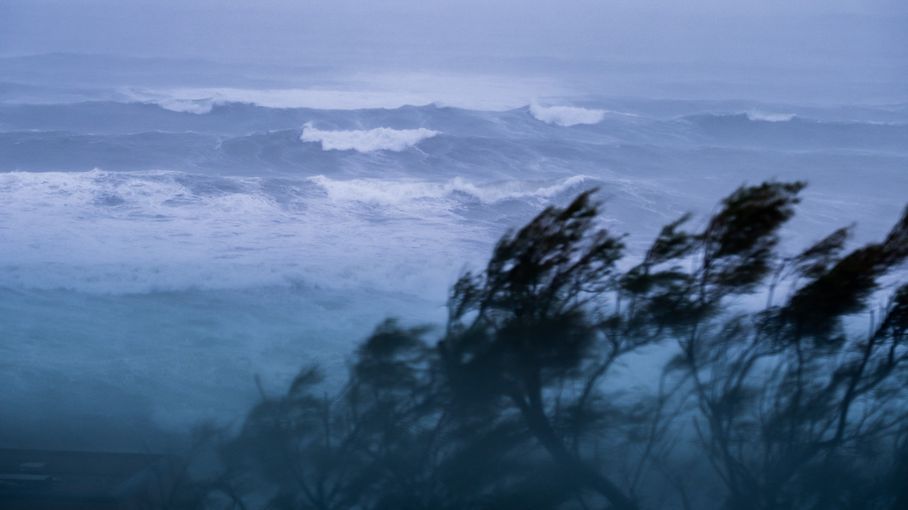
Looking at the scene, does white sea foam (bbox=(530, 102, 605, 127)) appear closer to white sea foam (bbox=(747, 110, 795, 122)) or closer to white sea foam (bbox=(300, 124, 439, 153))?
white sea foam (bbox=(747, 110, 795, 122))

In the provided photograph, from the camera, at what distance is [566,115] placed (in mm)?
25422

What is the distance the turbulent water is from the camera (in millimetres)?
8641

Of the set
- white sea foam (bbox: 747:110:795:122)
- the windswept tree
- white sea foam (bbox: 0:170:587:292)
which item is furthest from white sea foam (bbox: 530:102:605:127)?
the windswept tree

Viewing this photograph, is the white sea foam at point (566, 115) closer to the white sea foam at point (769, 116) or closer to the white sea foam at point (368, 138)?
the white sea foam at point (769, 116)

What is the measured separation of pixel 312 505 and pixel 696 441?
2.55 metres

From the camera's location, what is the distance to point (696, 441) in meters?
5.79

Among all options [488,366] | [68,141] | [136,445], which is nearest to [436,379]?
[488,366]

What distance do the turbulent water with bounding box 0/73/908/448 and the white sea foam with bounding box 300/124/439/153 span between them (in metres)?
0.07

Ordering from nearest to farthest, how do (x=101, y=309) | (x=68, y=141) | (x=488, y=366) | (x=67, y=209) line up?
1. (x=488, y=366)
2. (x=101, y=309)
3. (x=67, y=209)
4. (x=68, y=141)

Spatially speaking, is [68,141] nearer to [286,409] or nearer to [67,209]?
[67,209]

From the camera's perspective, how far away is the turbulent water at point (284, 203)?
864 centimetres

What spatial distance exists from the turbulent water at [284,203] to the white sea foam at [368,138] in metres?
0.07

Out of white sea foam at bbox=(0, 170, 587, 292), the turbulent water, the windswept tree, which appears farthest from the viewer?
white sea foam at bbox=(0, 170, 587, 292)

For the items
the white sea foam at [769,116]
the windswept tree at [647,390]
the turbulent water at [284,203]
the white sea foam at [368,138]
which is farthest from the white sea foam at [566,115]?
the windswept tree at [647,390]
